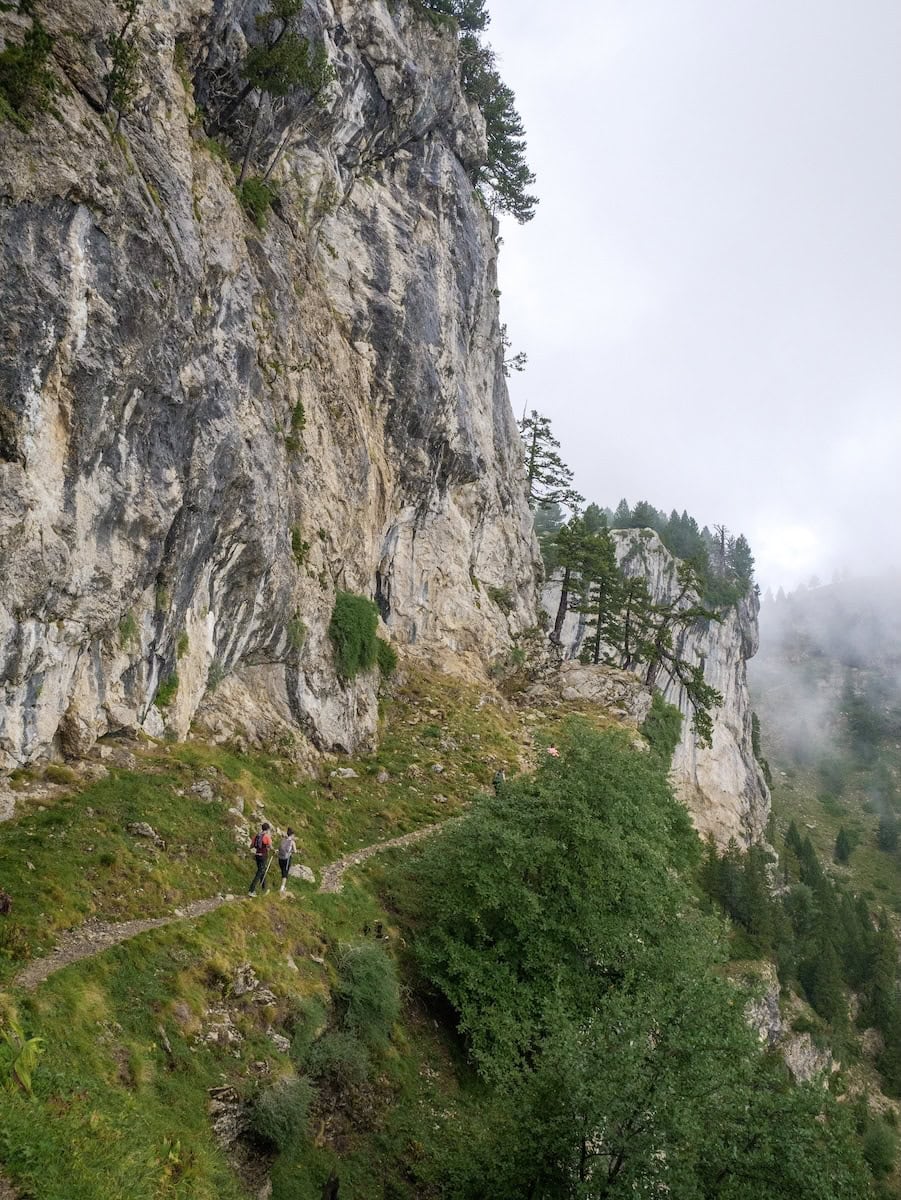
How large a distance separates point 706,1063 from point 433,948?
8955mm

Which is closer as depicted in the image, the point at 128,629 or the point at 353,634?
the point at 128,629

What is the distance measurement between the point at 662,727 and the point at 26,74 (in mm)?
42258

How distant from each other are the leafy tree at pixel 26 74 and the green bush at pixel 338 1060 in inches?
727

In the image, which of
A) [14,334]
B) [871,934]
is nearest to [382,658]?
[14,334]

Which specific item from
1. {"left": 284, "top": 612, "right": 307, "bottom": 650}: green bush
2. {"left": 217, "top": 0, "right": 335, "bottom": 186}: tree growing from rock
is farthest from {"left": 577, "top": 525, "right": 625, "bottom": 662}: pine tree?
{"left": 217, "top": 0, "right": 335, "bottom": 186}: tree growing from rock

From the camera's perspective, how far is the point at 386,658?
1324 inches

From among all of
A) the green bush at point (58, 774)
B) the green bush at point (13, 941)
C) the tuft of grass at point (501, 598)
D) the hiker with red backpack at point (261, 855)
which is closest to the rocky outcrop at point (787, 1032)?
the tuft of grass at point (501, 598)

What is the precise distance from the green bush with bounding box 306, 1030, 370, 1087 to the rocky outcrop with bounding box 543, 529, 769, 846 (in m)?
47.0

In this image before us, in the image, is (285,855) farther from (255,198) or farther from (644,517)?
(644,517)

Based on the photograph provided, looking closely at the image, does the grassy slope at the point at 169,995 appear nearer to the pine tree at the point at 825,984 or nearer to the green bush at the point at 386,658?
the green bush at the point at 386,658

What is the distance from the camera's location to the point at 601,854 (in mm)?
20125

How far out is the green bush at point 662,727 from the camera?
140ft

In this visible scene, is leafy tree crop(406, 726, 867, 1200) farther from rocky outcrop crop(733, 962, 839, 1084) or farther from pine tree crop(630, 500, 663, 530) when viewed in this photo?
pine tree crop(630, 500, 663, 530)

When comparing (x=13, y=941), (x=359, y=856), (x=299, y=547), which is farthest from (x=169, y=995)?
(x=299, y=547)
